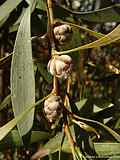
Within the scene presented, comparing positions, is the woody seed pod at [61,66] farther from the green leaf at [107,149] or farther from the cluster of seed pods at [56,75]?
the green leaf at [107,149]

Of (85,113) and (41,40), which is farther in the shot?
(85,113)

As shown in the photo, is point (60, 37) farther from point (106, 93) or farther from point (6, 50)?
point (106, 93)

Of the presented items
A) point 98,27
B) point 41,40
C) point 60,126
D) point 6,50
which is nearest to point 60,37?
point 41,40

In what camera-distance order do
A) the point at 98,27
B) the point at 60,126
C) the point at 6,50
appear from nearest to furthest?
the point at 60,126, the point at 6,50, the point at 98,27

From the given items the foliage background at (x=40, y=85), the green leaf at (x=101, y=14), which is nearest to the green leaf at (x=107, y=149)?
the foliage background at (x=40, y=85)

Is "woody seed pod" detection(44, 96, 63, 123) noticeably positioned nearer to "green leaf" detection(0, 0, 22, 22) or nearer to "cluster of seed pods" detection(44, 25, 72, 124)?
"cluster of seed pods" detection(44, 25, 72, 124)

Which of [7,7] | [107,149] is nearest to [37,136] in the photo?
[107,149]

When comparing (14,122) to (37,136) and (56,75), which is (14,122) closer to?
(56,75)

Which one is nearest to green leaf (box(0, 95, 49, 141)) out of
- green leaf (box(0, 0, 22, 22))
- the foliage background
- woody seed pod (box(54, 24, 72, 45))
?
the foliage background
